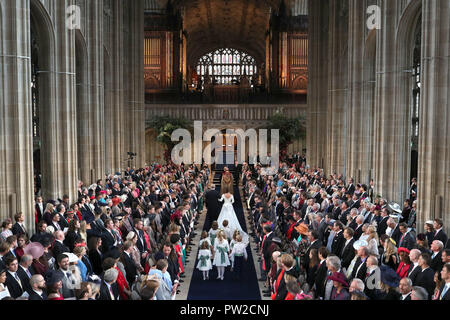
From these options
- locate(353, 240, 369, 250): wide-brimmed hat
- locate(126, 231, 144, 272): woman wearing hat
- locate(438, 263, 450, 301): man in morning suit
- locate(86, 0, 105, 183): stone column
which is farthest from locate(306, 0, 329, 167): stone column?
locate(438, 263, 450, 301): man in morning suit

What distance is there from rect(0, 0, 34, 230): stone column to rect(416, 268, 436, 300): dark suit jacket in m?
8.93

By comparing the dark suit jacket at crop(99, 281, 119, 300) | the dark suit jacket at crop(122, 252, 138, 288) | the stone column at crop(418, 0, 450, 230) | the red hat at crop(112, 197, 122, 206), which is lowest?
the dark suit jacket at crop(122, 252, 138, 288)

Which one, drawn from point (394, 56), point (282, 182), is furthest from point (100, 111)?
point (394, 56)

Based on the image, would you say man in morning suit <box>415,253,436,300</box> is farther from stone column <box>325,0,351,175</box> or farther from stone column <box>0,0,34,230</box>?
stone column <box>325,0,351,175</box>

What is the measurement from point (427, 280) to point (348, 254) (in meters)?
1.94

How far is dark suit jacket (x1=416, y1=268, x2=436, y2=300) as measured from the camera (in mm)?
6855

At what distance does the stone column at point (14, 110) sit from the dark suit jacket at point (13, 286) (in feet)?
17.2

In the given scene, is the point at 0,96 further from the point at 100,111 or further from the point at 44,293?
the point at 100,111

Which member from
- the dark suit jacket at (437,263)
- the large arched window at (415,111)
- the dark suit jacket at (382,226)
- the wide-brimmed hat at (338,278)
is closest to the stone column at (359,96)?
the large arched window at (415,111)

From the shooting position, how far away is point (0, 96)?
38.2 ft

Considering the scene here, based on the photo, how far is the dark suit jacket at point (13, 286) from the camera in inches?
261

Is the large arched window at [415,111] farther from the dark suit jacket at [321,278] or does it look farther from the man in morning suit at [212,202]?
the dark suit jacket at [321,278]
